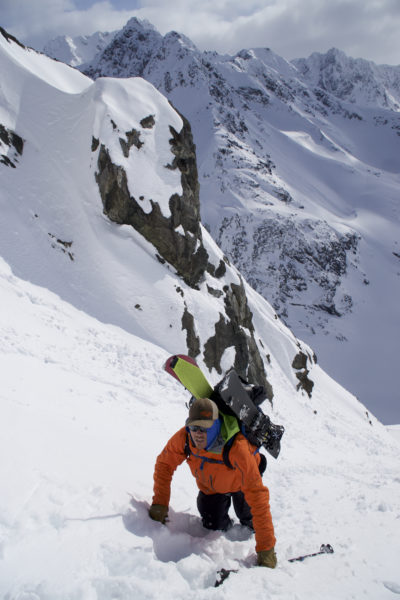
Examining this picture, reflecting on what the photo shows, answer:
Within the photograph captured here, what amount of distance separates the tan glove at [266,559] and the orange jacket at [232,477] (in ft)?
0.12

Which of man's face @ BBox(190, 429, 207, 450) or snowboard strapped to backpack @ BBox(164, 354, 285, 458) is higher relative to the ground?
snowboard strapped to backpack @ BBox(164, 354, 285, 458)

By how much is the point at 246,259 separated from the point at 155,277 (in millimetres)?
83885

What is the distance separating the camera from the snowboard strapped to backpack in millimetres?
3646

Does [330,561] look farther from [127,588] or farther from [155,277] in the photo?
[155,277]

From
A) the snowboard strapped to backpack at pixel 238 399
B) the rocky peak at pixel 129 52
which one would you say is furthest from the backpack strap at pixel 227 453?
the rocky peak at pixel 129 52

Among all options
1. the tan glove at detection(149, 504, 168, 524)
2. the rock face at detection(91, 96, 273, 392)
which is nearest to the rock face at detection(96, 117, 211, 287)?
the rock face at detection(91, 96, 273, 392)

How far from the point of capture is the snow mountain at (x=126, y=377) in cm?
289

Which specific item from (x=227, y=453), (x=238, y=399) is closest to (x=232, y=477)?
(x=227, y=453)

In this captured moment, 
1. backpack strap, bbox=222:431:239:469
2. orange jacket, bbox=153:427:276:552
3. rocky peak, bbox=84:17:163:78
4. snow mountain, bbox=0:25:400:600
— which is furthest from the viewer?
rocky peak, bbox=84:17:163:78

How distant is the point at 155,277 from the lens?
19.0m

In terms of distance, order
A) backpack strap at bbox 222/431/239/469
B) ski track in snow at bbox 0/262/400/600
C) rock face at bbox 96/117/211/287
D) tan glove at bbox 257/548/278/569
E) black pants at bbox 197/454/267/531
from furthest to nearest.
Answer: rock face at bbox 96/117/211/287
black pants at bbox 197/454/267/531
backpack strap at bbox 222/431/239/469
tan glove at bbox 257/548/278/569
ski track in snow at bbox 0/262/400/600

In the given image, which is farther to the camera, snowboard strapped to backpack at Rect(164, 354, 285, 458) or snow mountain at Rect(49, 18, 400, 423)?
snow mountain at Rect(49, 18, 400, 423)

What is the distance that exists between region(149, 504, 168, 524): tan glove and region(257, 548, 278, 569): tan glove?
0.94 meters

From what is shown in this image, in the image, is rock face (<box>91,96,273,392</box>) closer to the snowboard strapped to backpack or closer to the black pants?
the black pants
